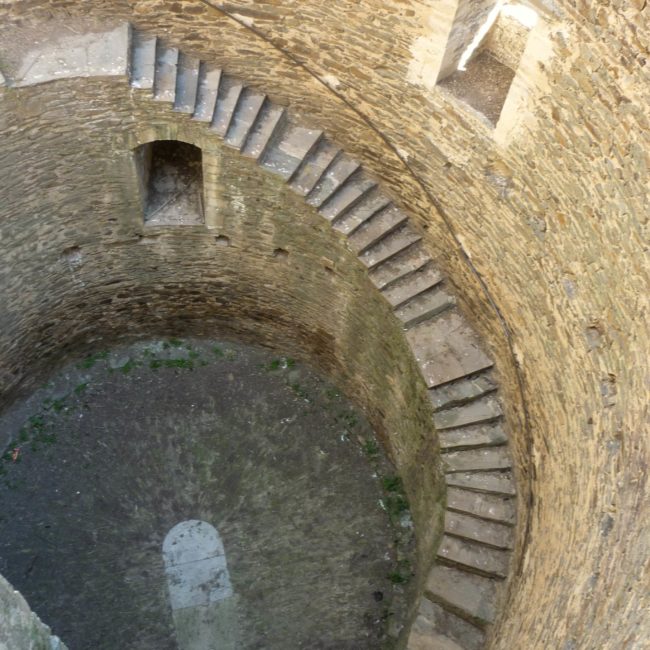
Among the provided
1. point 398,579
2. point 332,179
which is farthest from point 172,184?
point 398,579

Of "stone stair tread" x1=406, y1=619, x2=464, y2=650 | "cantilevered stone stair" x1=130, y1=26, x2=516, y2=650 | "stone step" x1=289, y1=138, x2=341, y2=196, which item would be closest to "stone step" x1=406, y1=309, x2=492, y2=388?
"cantilevered stone stair" x1=130, y1=26, x2=516, y2=650

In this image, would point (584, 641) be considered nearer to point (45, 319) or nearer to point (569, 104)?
point (569, 104)

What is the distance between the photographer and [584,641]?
4.80 metres

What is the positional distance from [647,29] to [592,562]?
3244 mm

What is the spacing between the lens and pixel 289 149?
784cm

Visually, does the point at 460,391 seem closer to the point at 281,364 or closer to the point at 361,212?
the point at 361,212

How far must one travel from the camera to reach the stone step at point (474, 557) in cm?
732

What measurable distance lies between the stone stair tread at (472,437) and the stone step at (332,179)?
2430 mm

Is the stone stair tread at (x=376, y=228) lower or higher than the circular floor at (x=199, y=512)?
higher

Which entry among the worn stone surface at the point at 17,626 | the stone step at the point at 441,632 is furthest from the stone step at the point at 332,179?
the worn stone surface at the point at 17,626

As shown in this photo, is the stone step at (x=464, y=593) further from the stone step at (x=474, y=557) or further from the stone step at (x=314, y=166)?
the stone step at (x=314, y=166)

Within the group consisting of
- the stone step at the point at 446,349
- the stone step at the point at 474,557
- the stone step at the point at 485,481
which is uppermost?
the stone step at the point at 446,349

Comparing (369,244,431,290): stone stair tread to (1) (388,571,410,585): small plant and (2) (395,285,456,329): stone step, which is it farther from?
(1) (388,571,410,585): small plant

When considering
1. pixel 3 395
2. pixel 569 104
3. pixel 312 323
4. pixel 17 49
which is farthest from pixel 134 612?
pixel 569 104
